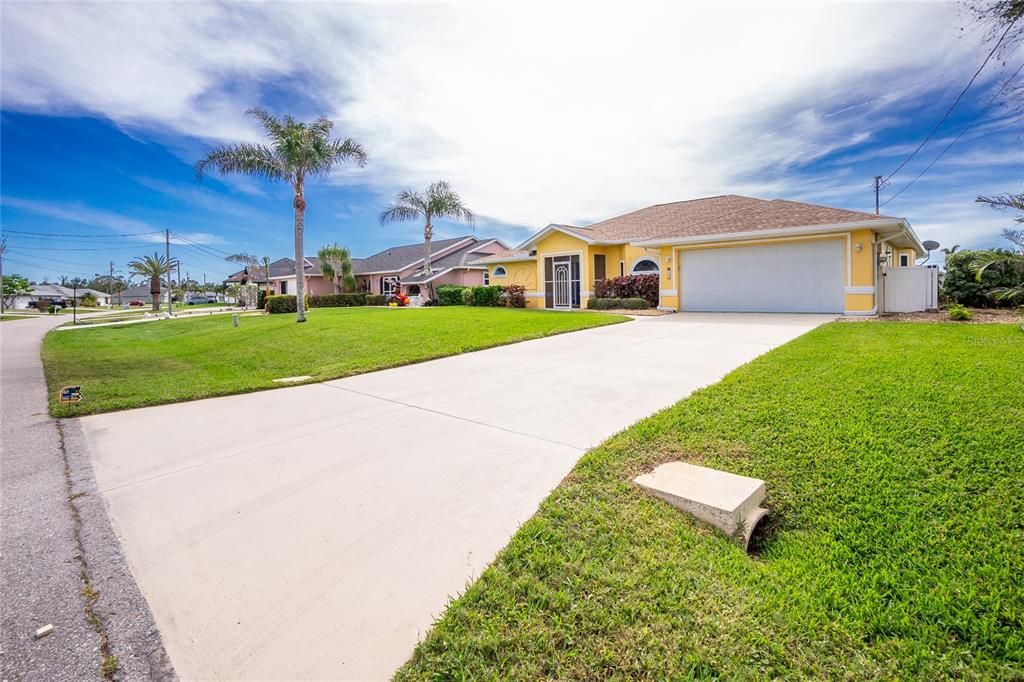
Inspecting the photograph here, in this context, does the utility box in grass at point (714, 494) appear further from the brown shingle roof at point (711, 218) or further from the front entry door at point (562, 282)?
the front entry door at point (562, 282)

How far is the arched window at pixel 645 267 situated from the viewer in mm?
20625

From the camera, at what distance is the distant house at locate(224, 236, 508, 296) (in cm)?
3462

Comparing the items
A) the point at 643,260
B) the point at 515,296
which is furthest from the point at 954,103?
the point at 515,296

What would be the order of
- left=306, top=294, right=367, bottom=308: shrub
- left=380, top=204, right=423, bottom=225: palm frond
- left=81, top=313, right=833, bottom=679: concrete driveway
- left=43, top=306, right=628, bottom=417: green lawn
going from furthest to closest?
left=306, top=294, right=367, bottom=308: shrub < left=380, top=204, right=423, bottom=225: palm frond < left=43, top=306, right=628, bottom=417: green lawn < left=81, top=313, right=833, bottom=679: concrete driveway

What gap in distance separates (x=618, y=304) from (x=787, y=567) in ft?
58.7

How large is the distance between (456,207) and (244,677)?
1249 inches

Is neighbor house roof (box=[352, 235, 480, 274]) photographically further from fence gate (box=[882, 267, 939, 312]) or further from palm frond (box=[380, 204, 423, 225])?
fence gate (box=[882, 267, 939, 312])

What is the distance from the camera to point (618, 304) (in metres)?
20.0

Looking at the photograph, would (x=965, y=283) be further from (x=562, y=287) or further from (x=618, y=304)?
(x=562, y=287)

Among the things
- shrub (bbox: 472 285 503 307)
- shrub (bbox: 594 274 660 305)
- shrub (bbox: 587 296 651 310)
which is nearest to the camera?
shrub (bbox: 587 296 651 310)

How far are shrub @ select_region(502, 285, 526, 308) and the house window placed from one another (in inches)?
163

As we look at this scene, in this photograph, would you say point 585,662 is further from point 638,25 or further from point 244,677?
point 638,25

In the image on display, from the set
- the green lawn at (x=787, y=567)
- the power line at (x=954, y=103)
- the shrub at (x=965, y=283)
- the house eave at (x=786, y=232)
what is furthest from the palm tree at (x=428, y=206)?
the green lawn at (x=787, y=567)

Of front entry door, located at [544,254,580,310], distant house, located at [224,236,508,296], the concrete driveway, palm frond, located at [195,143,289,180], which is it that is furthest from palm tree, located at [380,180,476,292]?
the concrete driveway
